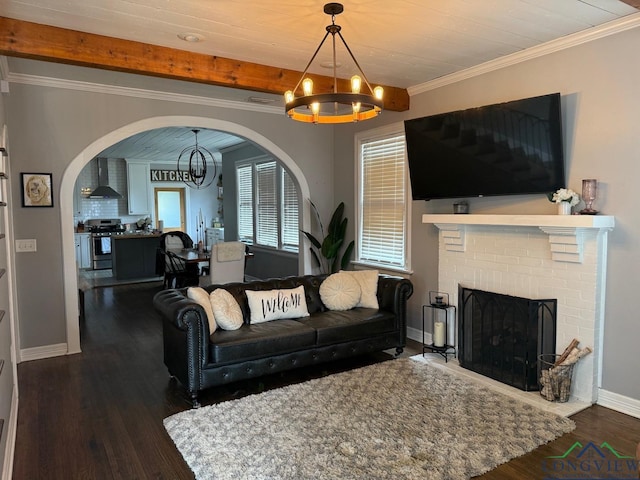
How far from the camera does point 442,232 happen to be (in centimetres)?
440

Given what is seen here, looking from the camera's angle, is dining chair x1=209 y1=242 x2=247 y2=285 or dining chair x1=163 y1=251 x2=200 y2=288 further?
dining chair x1=163 y1=251 x2=200 y2=288

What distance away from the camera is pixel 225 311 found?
3652mm

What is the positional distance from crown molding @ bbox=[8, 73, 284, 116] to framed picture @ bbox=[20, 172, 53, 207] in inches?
34.7

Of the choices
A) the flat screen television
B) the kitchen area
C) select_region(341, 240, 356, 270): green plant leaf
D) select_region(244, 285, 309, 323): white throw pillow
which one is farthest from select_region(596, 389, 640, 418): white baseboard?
the kitchen area

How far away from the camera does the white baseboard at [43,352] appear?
435 cm

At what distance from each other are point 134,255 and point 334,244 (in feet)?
16.2

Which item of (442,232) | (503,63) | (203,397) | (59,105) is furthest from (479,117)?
(59,105)

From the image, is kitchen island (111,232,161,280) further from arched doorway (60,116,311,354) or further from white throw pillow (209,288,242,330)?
white throw pillow (209,288,242,330)

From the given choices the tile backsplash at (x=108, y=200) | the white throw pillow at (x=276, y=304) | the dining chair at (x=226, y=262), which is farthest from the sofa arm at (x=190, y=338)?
the tile backsplash at (x=108, y=200)

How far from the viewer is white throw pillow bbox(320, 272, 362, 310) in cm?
440

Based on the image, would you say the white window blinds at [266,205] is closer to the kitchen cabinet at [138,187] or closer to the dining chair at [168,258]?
the dining chair at [168,258]

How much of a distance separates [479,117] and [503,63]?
0.54 meters

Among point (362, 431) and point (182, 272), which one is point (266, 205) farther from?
point (362, 431)

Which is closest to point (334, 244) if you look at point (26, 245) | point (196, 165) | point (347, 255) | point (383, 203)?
point (347, 255)
